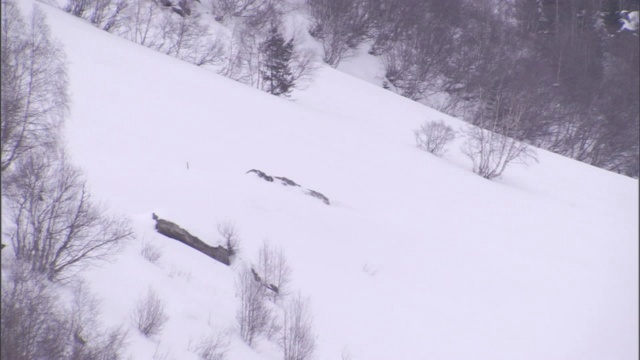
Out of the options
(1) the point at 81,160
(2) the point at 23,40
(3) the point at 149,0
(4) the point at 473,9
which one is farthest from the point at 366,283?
(4) the point at 473,9

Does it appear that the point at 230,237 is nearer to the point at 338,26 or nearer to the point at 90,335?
the point at 90,335

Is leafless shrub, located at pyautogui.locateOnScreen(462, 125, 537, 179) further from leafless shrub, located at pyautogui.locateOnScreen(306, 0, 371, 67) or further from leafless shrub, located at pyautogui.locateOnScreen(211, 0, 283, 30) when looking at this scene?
leafless shrub, located at pyautogui.locateOnScreen(306, 0, 371, 67)

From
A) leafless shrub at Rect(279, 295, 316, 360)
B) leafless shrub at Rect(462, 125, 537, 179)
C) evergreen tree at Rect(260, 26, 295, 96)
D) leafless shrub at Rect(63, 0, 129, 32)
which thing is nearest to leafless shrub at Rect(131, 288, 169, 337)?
leafless shrub at Rect(279, 295, 316, 360)

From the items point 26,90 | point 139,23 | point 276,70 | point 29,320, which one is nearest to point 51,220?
point 26,90

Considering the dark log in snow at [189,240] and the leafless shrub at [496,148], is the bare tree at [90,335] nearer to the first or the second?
the dark log in snow at [189,240]

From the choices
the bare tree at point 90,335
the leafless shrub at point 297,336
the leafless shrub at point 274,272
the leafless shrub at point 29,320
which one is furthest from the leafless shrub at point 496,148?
the leafless shrub at point 29,320

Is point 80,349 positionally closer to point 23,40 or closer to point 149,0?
point 23,40
